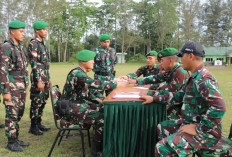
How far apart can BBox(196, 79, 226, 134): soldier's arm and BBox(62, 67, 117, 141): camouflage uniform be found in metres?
1.46

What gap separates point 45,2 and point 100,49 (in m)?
37.6

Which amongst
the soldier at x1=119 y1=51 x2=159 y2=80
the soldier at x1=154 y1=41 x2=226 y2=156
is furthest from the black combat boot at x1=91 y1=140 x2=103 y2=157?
the soldier at x1=119 y1=51 x2=159 y2=80

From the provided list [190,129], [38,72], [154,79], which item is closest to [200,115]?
[190,129]

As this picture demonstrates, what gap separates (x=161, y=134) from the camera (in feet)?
9.43

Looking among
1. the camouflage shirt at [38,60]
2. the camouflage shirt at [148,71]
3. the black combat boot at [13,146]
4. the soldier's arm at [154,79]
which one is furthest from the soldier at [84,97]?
the camouflage shirt at [148,71]

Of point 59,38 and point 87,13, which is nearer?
point 59,38

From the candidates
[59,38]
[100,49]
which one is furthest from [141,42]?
[100,49]

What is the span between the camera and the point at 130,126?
10.0 ft

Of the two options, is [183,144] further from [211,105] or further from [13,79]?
[13,79]

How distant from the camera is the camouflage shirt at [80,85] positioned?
3.25m

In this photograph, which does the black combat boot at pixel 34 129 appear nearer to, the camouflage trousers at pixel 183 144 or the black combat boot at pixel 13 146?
the black combat boot at pixel 13 146

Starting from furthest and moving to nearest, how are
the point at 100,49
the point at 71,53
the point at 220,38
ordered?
the point at 71,53
the point at 220,38
the point at 100,49

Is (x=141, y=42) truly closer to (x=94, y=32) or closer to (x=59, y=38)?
(x=94, y=32)

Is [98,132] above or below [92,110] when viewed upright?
below
